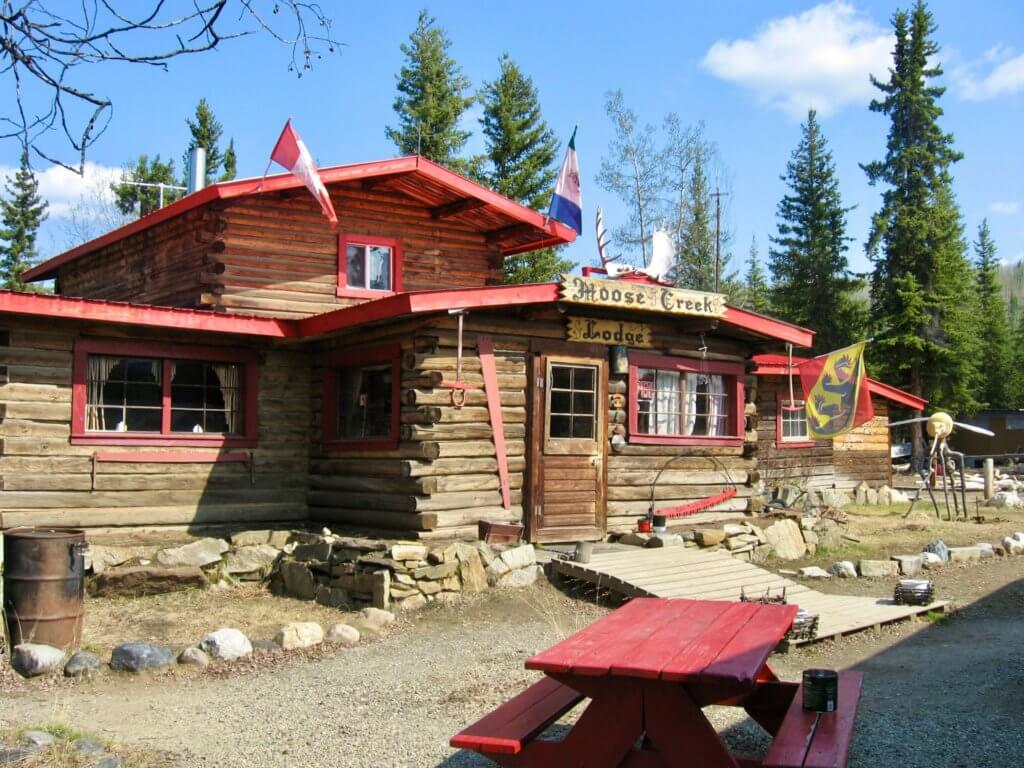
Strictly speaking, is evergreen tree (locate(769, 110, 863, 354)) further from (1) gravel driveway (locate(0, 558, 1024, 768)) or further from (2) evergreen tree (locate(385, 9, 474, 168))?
(1) gravel driveway (locate(0, 558, 1024, 768))

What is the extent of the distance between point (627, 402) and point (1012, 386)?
1569 inches

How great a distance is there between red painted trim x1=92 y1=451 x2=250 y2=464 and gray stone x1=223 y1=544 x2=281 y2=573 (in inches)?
68.2

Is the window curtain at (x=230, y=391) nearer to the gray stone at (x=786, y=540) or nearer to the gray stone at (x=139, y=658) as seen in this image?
the gray stone at (x=139, y=658)

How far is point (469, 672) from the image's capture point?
25.8ft

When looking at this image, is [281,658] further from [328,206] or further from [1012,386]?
[1012,386]

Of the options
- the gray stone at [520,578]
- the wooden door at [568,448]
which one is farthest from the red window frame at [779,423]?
the gray stone at [520,578]

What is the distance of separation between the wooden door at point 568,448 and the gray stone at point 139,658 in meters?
5.12

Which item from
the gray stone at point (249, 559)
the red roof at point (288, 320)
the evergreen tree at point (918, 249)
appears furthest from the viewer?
the evergreen tree at point (918, 249)

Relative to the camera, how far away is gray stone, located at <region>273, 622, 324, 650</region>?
8508mm

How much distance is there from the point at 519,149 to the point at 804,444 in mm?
17669

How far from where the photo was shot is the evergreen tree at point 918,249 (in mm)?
34688

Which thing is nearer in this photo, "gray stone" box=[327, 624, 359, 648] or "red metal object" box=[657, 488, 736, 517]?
"gray stone" box=[327, 624, 359, 648]

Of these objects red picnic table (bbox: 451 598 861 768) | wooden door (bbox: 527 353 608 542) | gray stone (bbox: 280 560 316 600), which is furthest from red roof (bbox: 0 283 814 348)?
red picnic table (bbox: 451 598 861 768)

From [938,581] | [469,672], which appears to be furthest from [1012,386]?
[469,672]
